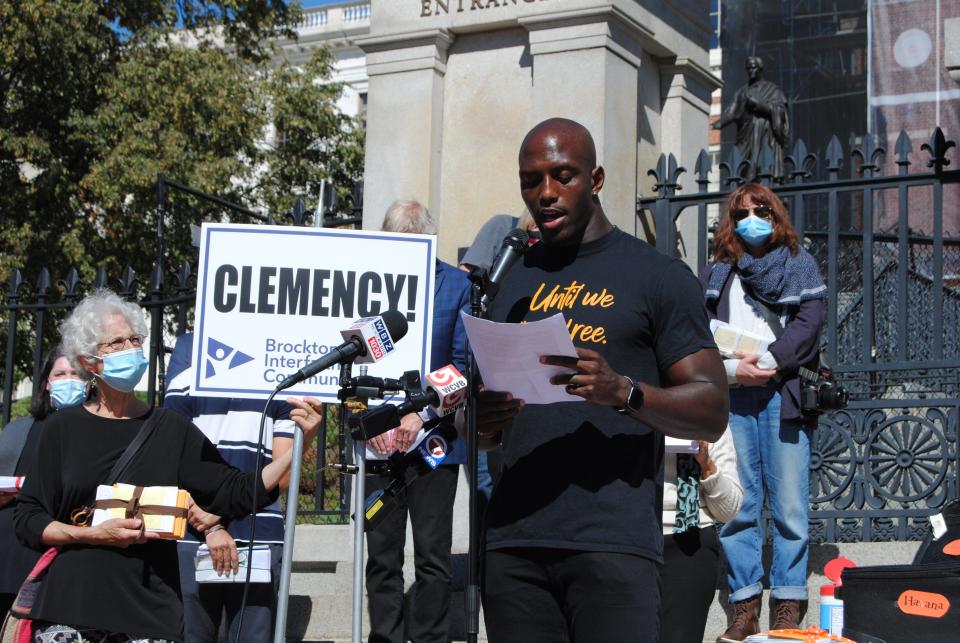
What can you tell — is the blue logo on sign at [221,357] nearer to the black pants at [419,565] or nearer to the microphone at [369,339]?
the microphone at [369,339]

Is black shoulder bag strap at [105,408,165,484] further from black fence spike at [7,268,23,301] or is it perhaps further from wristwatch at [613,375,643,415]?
black fence spike at [7,268,23,301]

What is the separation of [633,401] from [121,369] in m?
2.14

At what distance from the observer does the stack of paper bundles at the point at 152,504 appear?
4.38 meters

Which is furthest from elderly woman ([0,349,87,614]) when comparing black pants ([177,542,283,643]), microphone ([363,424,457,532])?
microphone ([363,424,457,532])

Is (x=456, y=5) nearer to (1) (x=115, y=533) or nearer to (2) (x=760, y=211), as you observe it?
(2) (x=760, y=211)

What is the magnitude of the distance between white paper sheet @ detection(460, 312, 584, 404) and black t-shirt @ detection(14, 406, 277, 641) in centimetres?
167

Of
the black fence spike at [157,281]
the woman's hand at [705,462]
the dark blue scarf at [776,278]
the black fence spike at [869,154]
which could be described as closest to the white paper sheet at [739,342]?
the dark blue scarf at [776,278]

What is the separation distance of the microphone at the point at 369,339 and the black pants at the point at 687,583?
1.25 meters

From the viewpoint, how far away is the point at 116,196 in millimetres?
22219

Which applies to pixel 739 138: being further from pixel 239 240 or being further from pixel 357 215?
pixel 239 240

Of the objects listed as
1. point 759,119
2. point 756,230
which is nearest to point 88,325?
point 756,230

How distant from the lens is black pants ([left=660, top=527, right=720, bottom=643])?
4617mm

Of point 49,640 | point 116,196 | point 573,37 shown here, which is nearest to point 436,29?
point 573,37

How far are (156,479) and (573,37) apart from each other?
439cm
